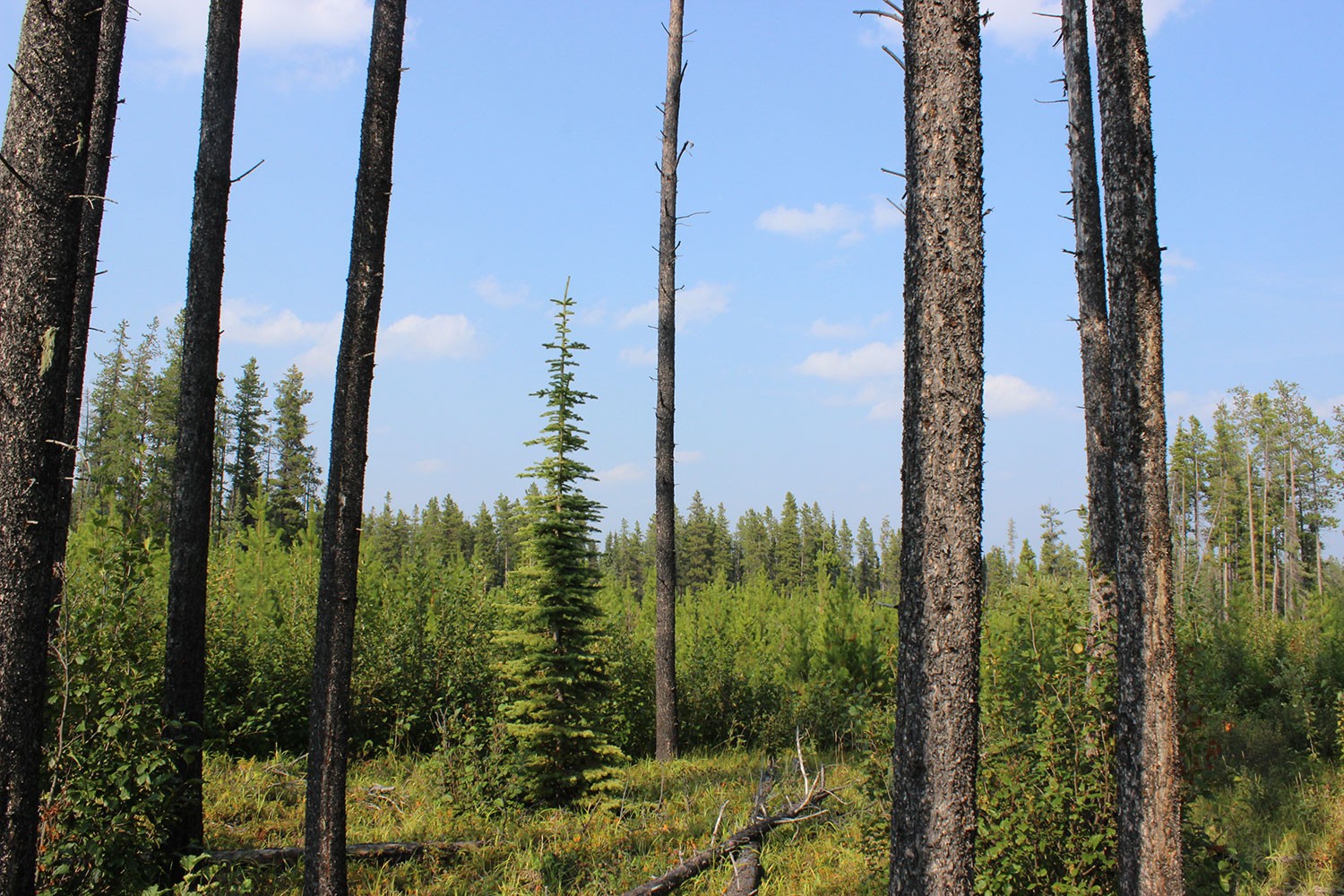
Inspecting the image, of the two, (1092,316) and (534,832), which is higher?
(1092,316)

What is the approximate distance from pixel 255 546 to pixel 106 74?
9977 millimetres

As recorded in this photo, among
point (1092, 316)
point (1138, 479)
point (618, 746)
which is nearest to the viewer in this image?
point (1138, 479)

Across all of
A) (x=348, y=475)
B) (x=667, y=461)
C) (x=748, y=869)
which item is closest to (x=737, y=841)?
(x=748, y=869)

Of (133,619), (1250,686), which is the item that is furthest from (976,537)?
(1250,686)

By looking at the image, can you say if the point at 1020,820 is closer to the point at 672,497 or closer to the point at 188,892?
the point at 188,892

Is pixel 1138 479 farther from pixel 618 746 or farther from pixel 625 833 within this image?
pixel 618 746

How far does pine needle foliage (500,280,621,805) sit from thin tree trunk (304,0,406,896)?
11.9 feet

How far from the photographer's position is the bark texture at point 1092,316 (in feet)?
26.1

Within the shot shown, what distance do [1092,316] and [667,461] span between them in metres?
5.65

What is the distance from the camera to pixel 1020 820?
5.43 m

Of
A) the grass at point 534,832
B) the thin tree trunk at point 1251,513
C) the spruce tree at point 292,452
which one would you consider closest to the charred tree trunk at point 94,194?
the grass at point 534,832

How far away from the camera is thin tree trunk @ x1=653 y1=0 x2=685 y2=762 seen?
38.3 feet

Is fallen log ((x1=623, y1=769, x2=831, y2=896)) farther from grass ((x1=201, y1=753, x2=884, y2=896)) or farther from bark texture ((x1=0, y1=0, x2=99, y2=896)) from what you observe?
bark texture ((x1=0, y1=0, x2=99, y2=896))

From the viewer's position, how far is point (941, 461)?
4.04 metres
